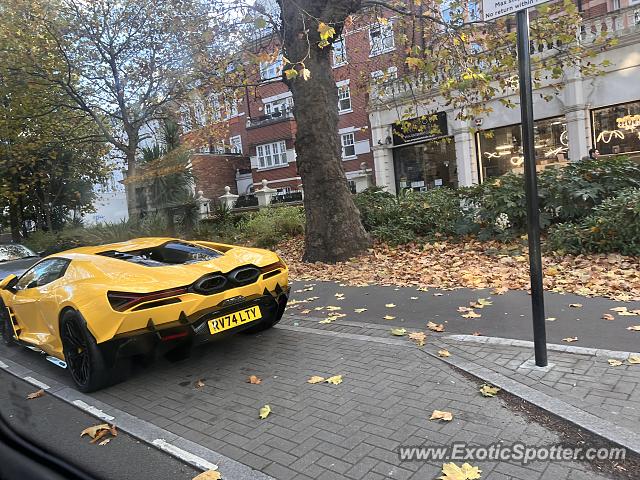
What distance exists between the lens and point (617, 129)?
57.7ft

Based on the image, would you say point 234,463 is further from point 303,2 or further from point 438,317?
point 303,2

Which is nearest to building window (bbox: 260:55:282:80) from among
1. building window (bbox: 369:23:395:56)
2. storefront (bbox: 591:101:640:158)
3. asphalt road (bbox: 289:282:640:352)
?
building window (bbox: 369:23:395:56)

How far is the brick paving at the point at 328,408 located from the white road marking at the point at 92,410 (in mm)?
153

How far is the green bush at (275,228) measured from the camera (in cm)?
1376

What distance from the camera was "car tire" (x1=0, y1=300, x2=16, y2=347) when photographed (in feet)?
20.5

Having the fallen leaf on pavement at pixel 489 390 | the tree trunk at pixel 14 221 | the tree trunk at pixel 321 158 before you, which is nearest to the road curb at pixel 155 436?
the fallen leaf on pavement at pixel 489 390

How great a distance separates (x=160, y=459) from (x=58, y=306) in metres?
2.25

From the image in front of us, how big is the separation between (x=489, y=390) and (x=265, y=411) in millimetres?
1698

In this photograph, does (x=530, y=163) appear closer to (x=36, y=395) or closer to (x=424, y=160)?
(x=36, y=395)

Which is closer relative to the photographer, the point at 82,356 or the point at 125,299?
the point at 125,299

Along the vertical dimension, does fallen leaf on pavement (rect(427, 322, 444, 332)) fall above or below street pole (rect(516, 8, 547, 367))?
below

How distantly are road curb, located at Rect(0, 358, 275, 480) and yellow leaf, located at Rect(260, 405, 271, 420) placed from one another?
20.8 inches

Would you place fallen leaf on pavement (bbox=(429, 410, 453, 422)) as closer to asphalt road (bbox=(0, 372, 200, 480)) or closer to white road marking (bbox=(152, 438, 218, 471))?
white road marking (bbox=(152, 438, 218, 471))

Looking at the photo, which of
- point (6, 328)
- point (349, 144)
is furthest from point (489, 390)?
point (349, 144)
